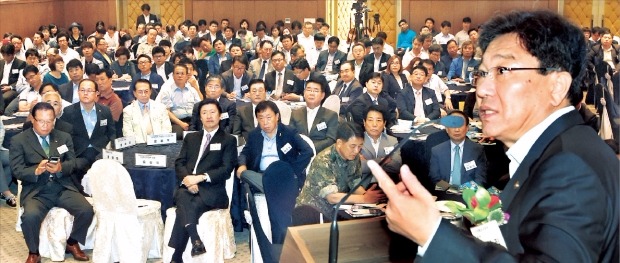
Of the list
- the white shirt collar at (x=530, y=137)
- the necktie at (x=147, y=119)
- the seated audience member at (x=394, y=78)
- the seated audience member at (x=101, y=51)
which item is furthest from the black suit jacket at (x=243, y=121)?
the white shirt collar at (x=530, y=137)

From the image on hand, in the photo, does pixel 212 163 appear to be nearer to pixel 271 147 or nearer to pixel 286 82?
pixel 271 147

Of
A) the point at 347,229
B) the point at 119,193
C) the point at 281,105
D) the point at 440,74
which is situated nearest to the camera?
the point at 347,229

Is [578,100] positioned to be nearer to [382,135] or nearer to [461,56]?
[382,135]

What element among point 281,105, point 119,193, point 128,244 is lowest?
point 128,244

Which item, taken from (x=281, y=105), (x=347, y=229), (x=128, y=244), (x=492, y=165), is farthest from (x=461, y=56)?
(x=347, y=229)

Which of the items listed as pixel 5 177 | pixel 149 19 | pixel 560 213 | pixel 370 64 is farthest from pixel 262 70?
pixel 560 213

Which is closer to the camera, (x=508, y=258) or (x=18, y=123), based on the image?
(x=508, y=258)

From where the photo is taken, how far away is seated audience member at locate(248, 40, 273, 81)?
9.65 metres

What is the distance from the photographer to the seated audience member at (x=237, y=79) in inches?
341

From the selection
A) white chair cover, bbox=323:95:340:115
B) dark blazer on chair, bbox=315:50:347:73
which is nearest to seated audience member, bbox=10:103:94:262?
white chair cover, bbox=323:95:340:115

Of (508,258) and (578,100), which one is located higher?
(578,100)

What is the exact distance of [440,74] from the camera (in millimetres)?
10180

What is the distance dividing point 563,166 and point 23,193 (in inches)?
179

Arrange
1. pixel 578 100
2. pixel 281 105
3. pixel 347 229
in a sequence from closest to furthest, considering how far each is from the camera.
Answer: pixel 578 100, pixel 347 229, pixel 281 105
